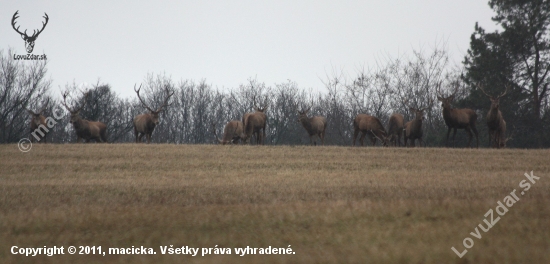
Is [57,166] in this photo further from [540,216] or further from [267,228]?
[540,216]

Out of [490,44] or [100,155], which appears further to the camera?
[490,44]

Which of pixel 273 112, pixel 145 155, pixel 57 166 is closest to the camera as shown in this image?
pixel 57 166

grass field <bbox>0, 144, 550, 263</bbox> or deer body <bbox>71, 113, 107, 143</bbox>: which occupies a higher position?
deer body <bbox>71, 113, 107, 143</bbox>

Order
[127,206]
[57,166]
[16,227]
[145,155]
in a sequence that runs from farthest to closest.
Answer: [145,155] → [57,166] → [127,206] → [16,227]

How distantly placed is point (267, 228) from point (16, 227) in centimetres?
400

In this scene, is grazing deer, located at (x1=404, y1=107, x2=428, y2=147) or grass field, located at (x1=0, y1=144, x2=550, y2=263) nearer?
grass field, located at (x1=0, y1=144, x2=550, y2=263)

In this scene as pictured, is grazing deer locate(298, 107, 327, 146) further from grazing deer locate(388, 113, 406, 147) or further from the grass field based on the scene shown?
the grass field

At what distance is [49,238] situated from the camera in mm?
8977

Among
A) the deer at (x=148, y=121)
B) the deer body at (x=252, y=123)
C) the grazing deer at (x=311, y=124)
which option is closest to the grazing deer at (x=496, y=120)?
the grazing deer at (x=311, y=124)

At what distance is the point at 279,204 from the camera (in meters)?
11.4

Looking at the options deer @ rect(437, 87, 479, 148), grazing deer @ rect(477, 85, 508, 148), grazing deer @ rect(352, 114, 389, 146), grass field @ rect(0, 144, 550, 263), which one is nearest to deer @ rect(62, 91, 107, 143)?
grass field @ rect(0, 144, 550, 263)

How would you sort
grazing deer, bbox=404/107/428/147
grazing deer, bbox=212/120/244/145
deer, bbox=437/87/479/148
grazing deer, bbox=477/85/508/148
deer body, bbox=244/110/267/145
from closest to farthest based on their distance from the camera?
1. grazing deer, bbox=477/85/508/148
2. deer, bbox=437/87/479/148
3. grazing deer, bbox=404/107/428/147
4. deer body, bbox=244/110/267/145
5. grazing deer, bbox=212/120/244/145

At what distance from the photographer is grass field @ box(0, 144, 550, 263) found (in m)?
8.02

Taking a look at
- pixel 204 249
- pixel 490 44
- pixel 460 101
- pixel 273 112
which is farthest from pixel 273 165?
pixel 273 112
